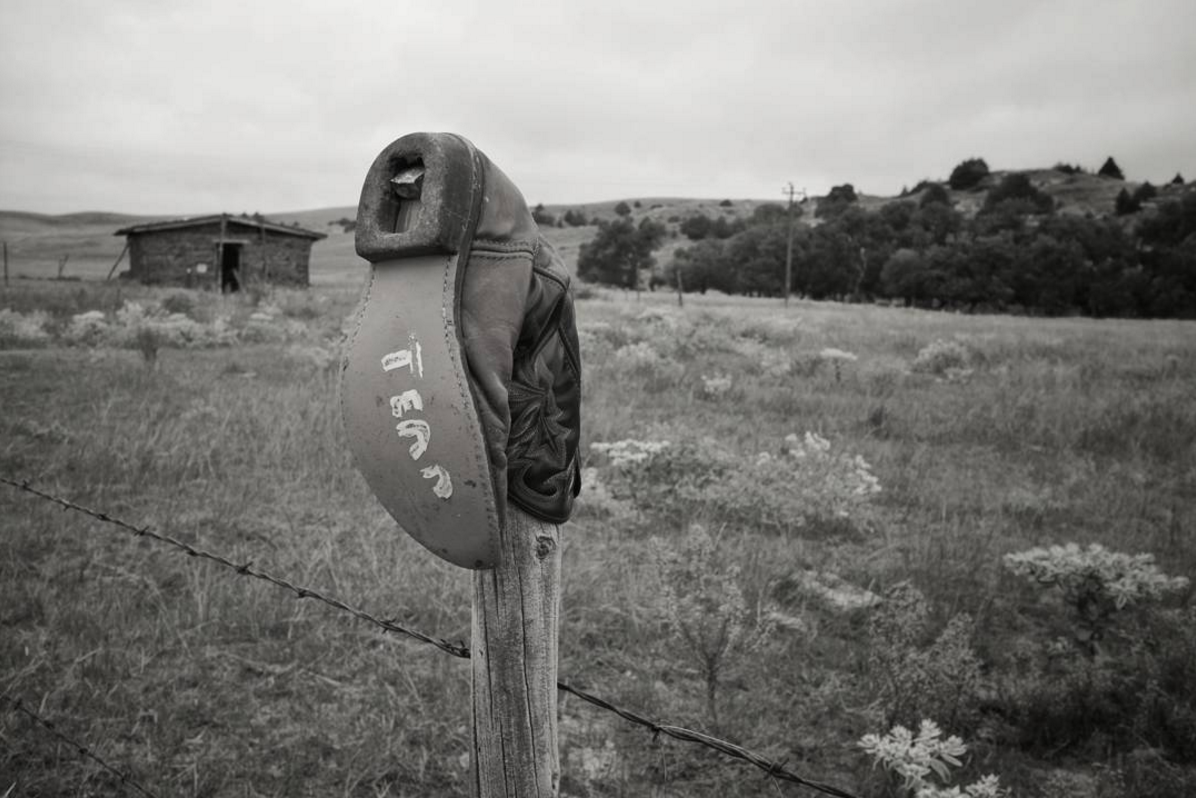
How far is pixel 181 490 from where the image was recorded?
4895mm

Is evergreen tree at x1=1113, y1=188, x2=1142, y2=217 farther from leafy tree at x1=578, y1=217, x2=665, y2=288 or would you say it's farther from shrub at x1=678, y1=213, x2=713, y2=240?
leafy tree at x1=578, y1=217, x2=665, y2=288

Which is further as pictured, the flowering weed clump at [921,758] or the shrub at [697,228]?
the shrub at [697,228]

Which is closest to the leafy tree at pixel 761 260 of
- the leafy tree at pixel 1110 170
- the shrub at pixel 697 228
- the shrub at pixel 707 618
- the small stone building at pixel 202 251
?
the shrub at pixel 697 228

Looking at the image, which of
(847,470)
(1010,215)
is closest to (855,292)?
(1010,215)

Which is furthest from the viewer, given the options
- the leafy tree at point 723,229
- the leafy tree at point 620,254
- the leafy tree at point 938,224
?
the leafy tree at point 723,229

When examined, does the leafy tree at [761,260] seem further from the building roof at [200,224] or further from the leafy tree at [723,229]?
the building roof at [200,224]

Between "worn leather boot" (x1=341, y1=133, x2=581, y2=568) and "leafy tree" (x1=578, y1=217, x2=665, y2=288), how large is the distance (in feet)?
161

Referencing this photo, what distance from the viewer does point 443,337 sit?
3.38 ft

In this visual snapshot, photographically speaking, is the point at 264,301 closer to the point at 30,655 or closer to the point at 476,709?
the point at 30,655

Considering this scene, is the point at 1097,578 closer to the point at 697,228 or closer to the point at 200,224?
the point at 200,224

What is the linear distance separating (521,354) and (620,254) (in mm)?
50455

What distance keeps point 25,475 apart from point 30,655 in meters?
2.63

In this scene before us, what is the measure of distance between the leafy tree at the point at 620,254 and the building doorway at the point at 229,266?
27.3m

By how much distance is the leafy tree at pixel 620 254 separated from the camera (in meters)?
50.2
